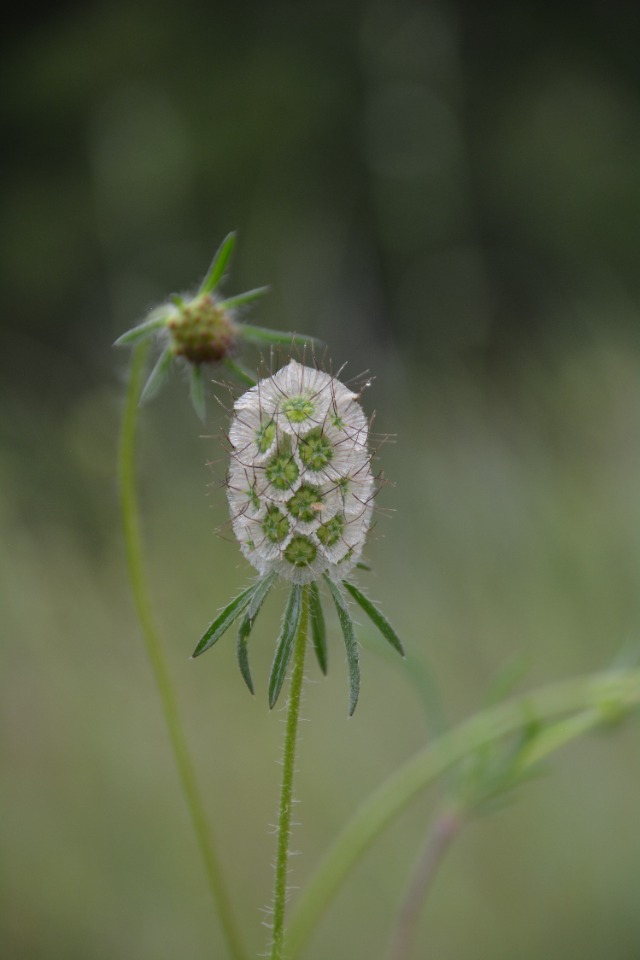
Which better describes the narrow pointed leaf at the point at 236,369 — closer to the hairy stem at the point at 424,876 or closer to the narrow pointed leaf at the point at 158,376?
the narrow pointed leaf at the point at 158,376

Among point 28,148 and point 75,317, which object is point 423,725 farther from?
point 28,148

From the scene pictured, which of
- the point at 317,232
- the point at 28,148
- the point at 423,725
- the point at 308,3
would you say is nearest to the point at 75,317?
the point at 28,148

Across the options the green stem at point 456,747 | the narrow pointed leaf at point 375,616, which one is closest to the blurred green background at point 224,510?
the green stem at point 456,747

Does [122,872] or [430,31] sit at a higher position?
[430,31]

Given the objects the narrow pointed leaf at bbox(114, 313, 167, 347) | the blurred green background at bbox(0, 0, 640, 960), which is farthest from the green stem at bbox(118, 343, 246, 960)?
the blurred green background at bbox(0, 0, 640, 960)

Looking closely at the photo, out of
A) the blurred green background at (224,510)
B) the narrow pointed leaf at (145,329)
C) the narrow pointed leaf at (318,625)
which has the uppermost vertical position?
the blurred green background at (224,510)

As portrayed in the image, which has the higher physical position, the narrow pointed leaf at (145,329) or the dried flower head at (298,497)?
the narrow pointed leaf at (145,329)
